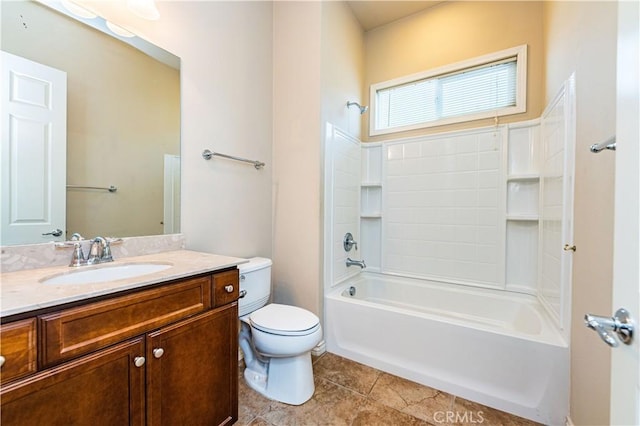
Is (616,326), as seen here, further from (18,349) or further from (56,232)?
(56,232)

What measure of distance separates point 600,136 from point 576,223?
423mm

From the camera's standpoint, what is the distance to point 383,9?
249 centimetres

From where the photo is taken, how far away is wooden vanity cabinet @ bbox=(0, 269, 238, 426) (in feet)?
2.32

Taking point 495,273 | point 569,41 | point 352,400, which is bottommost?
point 352,400

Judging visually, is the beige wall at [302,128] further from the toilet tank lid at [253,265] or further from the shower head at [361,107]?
the toilet tank lid at [253,265]

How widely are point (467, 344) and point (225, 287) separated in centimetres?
143

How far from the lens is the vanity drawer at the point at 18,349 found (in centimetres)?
63

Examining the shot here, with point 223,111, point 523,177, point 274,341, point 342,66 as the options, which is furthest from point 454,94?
point 274,341

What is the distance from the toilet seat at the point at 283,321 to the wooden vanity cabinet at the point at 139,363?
0.26m

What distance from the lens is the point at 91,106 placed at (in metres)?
1.23

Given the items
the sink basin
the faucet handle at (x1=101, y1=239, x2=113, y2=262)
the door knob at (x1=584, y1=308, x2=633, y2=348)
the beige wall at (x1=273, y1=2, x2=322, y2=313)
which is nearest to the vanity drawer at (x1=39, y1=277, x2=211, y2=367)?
the sink basin

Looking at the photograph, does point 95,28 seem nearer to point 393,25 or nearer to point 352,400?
point 352,400

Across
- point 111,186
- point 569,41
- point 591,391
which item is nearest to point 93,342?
point 111,186

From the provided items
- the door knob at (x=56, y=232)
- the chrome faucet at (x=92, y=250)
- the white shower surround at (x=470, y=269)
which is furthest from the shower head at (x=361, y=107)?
the door knob at (x=56, y=232)
